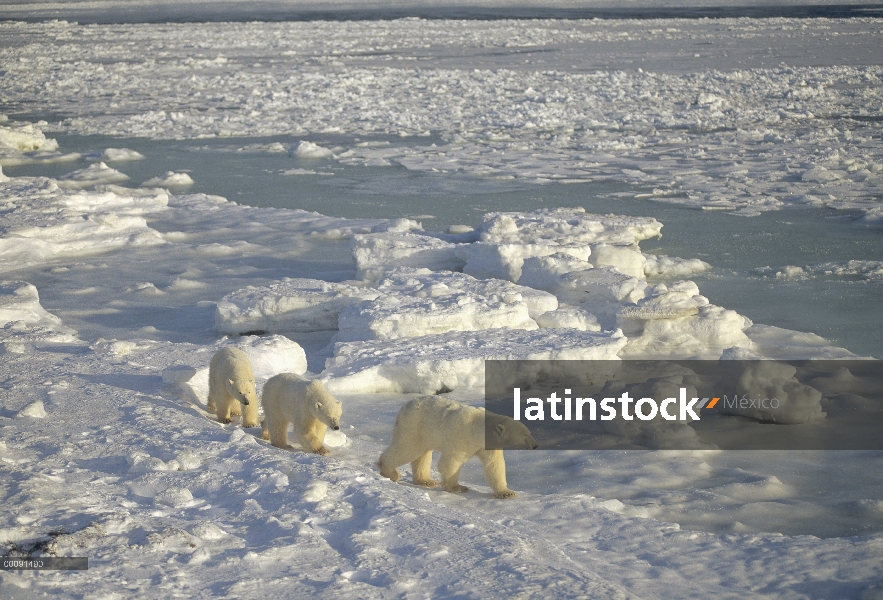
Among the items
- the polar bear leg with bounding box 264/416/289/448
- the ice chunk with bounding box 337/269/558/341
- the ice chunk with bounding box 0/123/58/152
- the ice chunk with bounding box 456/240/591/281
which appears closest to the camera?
the polar bear leg with bounding box 264/416/289/448

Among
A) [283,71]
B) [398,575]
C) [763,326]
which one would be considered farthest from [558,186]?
[283,71]

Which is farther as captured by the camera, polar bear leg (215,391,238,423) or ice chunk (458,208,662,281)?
ice chunk (458,208,662,281)

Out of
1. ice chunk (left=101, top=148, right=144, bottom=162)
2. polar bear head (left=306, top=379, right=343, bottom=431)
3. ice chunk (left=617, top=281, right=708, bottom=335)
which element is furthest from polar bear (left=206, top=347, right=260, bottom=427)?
ice chunk (left=101, top=148, right=144, bottom=162)

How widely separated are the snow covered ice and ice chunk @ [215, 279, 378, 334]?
0.07 feet

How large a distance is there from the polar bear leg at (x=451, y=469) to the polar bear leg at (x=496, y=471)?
0.09 meters

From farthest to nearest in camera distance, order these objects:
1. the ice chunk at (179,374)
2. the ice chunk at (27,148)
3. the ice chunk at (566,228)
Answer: the ice chunk at (27,148) < the ice chunk at (566,228) < the ice chunk at (179,374)

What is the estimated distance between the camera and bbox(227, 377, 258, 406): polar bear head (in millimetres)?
4324

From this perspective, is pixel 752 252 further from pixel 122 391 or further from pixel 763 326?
pixel 122 391

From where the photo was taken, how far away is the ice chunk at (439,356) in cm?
546

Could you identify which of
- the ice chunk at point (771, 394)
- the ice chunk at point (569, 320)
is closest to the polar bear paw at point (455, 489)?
the ice chunk at point (771, 394)

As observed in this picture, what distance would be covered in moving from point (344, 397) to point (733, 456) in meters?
2.13

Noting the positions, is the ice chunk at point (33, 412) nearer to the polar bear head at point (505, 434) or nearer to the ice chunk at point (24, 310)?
the ice chunk at point (24, 310)

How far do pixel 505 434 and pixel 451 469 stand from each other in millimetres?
299

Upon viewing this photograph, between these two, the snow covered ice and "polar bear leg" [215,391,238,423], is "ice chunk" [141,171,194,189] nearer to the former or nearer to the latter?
the snow covered ice
